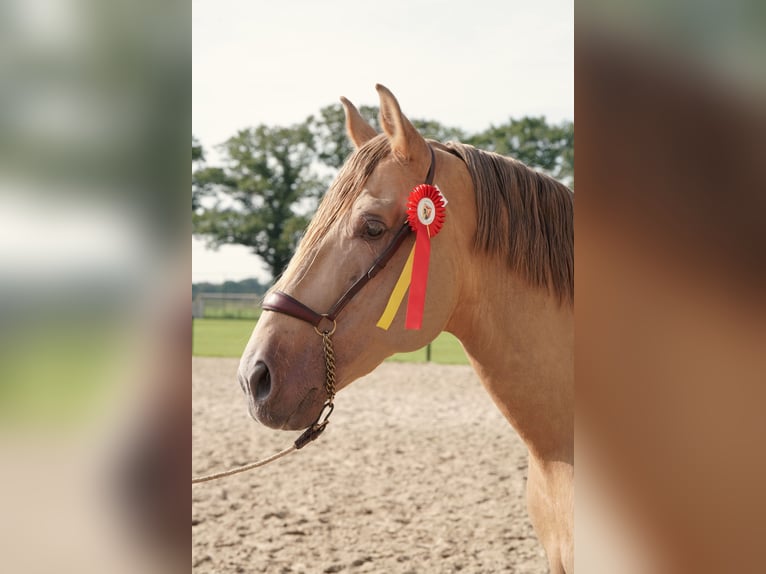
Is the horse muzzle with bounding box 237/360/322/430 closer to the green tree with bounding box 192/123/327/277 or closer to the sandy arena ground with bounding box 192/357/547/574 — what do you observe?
the sandy arena ground with bounding box 192/357/547/574

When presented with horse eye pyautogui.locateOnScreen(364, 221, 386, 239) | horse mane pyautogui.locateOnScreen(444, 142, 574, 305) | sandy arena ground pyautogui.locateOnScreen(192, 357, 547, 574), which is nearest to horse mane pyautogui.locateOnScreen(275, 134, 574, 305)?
horse mane pyautogui.locateOnScreen(444, 142, 574, 305)

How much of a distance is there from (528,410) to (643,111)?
5.27 ft

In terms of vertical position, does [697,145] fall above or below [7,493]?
above

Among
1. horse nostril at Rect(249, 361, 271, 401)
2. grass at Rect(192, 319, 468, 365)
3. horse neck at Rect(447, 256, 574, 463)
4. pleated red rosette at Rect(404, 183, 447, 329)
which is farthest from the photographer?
grass at Rect(192, 319, 468, 365)

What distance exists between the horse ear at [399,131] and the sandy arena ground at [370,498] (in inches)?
130

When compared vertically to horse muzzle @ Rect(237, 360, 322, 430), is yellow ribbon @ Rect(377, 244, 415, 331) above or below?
above

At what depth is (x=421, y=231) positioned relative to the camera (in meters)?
2.14

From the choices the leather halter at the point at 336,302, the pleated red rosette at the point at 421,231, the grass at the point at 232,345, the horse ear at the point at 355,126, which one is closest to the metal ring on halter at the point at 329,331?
the leather halter at the point at 336,302

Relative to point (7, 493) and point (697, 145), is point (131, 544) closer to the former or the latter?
point (7, 493)

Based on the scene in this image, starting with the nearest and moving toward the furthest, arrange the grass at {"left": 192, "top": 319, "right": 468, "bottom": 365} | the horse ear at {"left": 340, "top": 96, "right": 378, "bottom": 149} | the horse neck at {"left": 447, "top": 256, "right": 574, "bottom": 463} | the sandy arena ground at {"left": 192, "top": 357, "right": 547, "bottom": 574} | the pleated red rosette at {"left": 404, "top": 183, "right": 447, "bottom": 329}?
1. the pleated red rosette at {"left": 404, "top": 183, "right": 447, "bottom": 329}
2. the horse neck at {"left": 447, "top": 256, "right": 574, "bottom": 463}
3. the horse ear at {"left": 340, "top": 96, "right": 378, "bottom": 149}
4. the sandy arena ground at {"left": 192, "top": 357, "right": 547, "bottom": 574}
5. the grass at {"left": 192, "top": 319, "right": 468, "bottom": 365}

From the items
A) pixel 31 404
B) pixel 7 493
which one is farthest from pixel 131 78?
pixel 7 493

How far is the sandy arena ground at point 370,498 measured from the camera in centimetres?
467

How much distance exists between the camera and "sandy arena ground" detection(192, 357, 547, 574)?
467 cm

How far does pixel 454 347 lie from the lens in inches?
923
